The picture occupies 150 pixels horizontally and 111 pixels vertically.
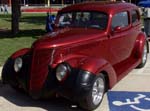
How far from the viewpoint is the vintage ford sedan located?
625cm

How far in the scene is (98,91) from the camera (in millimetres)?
6625

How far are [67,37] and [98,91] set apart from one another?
110cm

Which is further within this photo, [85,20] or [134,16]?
[134,16]

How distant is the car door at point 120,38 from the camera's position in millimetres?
7717

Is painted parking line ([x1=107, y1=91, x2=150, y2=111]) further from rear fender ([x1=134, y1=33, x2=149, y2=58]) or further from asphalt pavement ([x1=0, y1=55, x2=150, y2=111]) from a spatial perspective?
rear fender ([x1=134, y1=33, x2=149, y2=58])

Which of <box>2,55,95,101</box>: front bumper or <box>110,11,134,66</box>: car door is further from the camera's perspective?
<box>110,11,134,66</box>: car door

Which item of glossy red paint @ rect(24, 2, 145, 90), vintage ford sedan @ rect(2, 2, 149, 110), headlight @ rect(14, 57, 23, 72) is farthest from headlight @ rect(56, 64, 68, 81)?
headlight @ rect(14, 57, 23, 72)

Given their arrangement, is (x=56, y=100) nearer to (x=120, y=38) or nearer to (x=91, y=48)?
(x=91, y=48)

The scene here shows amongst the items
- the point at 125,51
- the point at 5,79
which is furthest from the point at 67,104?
the point at 125,51

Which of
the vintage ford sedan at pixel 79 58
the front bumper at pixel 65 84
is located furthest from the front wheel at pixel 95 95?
the front bumper at pixel 65 84

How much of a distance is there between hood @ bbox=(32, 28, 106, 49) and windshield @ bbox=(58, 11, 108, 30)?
18 cm

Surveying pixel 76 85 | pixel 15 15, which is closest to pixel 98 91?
pixel 76 85

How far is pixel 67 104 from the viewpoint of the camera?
22.5 feet

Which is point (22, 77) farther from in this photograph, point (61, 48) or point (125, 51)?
point (125, 51)
